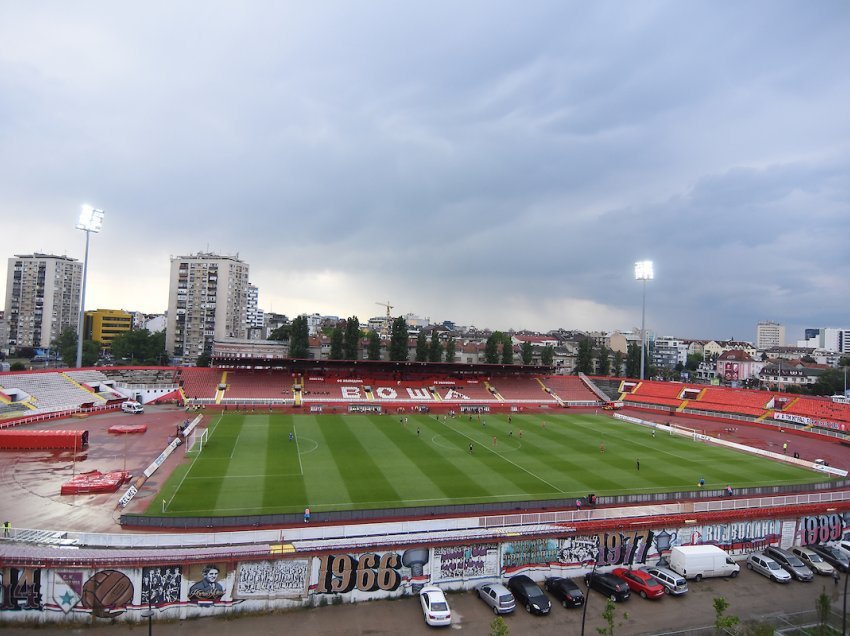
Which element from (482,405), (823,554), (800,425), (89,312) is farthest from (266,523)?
(89,312)

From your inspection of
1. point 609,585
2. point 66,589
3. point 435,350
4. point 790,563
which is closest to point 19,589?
point 66,589

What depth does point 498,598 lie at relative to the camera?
58.2ft

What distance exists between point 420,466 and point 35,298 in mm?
131154

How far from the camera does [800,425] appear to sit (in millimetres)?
58969

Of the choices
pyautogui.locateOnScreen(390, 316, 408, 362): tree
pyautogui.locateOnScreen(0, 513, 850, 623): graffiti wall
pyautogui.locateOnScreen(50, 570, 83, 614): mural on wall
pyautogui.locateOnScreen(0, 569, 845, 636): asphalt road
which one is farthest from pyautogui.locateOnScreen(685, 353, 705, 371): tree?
pyautogui.locateOnScreen(50, 570, 83, 614): mural on wall

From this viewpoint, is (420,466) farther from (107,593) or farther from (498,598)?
(107,593)

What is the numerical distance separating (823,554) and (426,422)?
122 feet

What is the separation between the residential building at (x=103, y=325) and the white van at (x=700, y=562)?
147 meters

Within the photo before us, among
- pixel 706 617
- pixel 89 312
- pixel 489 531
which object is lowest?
pixel 706 617

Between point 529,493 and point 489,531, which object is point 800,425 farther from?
point 489,531

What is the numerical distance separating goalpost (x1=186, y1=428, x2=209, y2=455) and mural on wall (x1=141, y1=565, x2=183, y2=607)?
23000 millimetres

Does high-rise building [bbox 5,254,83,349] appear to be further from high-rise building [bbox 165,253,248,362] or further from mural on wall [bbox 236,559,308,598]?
mural on wall [bbox 236,559,308,598]

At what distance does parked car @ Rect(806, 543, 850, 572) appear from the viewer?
22.4m

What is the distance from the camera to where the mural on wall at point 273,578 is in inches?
674
